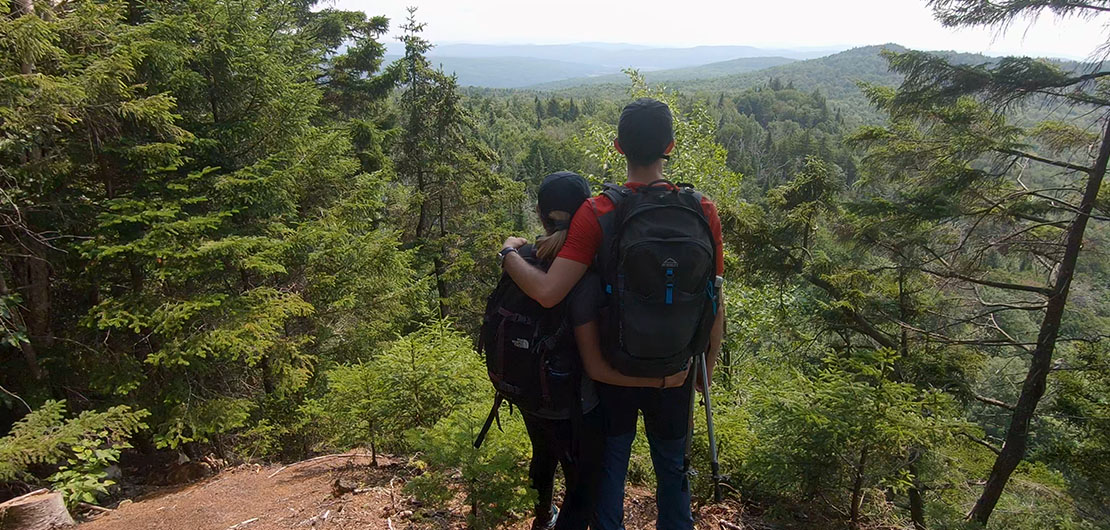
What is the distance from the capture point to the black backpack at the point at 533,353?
6.50 ft

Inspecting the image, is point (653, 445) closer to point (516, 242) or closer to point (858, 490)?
point (516, 242)

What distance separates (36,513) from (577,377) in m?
4.89

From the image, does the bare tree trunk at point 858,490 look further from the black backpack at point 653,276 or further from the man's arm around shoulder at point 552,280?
the man's arm around shoulder at point 552,280

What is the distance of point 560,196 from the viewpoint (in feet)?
6.77

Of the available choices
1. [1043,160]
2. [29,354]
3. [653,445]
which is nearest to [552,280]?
[653,445]

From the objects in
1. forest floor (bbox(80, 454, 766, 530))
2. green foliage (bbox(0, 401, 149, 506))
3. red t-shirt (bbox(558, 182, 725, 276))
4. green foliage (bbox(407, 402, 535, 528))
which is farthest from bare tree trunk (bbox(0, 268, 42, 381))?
red t-shirt (bbox(558, 182, 725, 276))

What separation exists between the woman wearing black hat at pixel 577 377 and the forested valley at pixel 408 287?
503 mm

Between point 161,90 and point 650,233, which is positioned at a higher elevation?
point 161,90

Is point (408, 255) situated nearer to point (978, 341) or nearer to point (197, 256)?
point (197, 256)

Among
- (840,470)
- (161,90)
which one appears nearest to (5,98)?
(161,90)

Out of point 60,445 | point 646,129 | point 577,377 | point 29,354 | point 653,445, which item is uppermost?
point 646,129

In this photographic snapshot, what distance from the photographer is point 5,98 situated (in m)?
4.38

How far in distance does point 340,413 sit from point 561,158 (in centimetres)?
7112

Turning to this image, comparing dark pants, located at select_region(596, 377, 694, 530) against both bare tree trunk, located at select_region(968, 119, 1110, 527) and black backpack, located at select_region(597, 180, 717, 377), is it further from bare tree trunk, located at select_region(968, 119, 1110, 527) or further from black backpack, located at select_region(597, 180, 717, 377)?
bare tree trunk, located at select_region(968, 119, 1110, 527)
